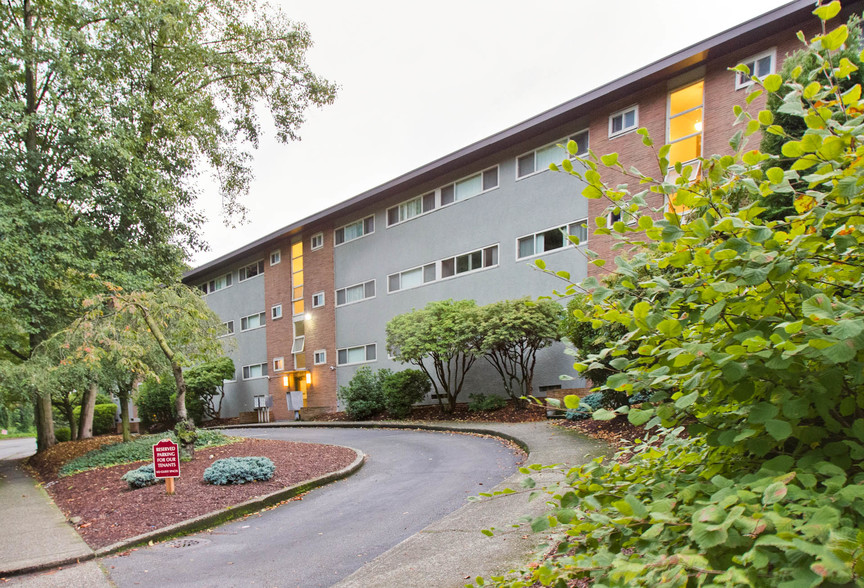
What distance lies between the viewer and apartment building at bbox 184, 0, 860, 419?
16531 millimetres

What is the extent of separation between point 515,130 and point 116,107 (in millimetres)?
13566

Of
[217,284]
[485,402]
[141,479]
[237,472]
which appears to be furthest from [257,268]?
[237,472]

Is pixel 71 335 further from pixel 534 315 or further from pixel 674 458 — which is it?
pixel 674 458

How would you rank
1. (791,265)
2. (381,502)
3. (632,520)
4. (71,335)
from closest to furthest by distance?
(791,265), (632,520), (381,502), (71,335)

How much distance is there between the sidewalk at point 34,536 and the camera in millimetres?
6638

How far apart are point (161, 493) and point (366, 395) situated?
1452 centimetres

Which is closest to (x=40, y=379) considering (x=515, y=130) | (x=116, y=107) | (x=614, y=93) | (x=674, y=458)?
(x=116, y=107)

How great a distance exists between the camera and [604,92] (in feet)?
59.5

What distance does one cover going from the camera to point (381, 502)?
28.2ft

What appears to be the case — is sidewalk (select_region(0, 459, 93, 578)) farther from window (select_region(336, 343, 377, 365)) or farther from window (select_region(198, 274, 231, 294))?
window (select_region(198, 274, 231, 294))

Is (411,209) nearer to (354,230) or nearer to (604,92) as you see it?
(354,230)

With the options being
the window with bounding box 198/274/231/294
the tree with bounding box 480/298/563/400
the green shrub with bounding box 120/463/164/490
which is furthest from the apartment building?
the green shrub with bounding box 120/463/164/490

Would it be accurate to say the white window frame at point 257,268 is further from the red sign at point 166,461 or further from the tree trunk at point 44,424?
the red sign at point 166,461

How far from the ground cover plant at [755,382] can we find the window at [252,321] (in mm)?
34186
